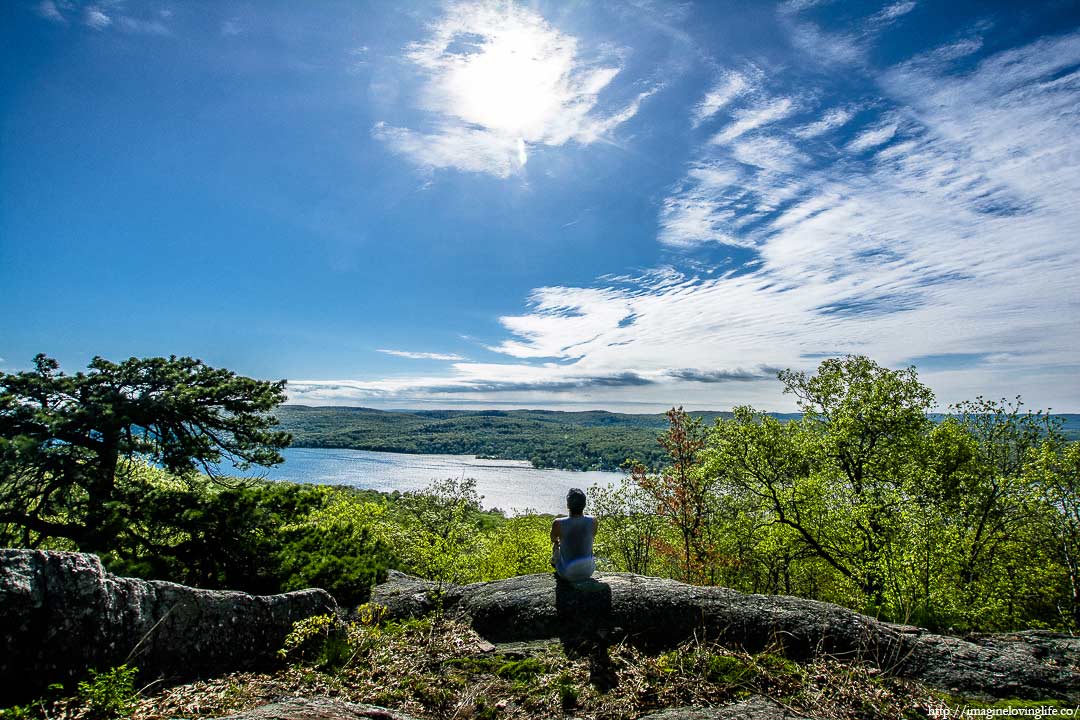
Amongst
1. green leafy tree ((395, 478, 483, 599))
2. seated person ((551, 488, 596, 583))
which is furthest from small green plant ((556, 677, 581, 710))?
green leafy tree ((395, 478, 483, 599))

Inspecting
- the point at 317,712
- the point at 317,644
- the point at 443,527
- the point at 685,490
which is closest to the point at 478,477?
the point at 443,527

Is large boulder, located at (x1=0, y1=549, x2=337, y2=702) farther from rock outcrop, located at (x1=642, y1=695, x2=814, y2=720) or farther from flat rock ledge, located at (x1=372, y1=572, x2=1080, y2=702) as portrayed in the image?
rock outcrop, located at (x1=642, y1=695, x2=814, y2=720)

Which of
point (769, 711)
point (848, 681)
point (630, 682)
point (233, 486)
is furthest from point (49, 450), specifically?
point (848, 681)

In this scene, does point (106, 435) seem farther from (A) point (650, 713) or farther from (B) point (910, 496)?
(B) point (910, 496)

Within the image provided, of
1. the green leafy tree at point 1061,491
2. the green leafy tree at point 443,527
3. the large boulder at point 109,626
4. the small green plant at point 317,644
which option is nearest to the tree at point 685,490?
the green leafy tree at point 443,527

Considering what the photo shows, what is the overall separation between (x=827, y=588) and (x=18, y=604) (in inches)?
1230

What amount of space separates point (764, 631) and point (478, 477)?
507ft

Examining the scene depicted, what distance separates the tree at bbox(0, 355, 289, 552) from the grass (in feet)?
26.5

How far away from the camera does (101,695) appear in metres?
4.29

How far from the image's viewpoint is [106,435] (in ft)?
38.3

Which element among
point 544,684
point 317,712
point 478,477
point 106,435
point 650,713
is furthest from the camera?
point 478,477

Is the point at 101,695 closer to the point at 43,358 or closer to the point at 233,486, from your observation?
the point at 233,486

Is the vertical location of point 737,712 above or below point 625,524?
above

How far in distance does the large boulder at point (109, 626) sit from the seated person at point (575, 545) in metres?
4.11
